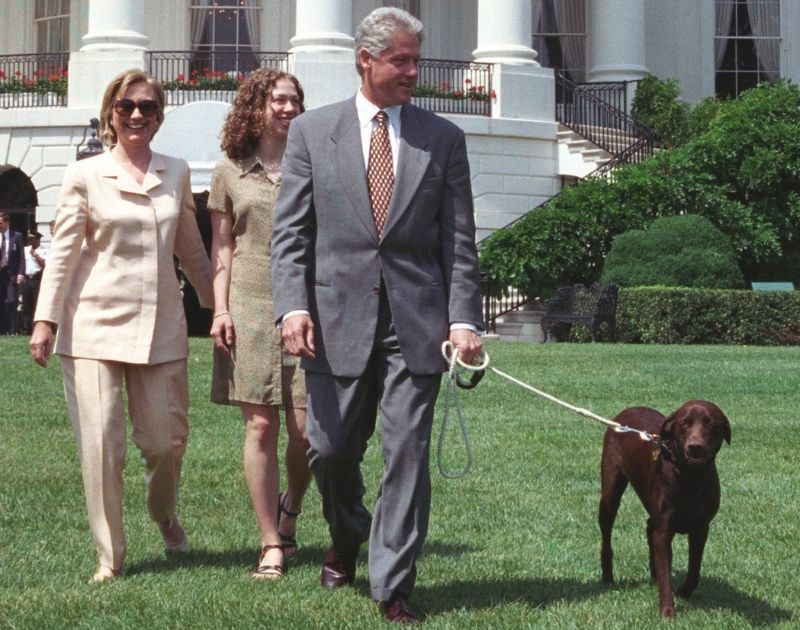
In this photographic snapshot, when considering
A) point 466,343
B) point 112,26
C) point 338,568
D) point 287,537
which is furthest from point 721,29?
point 466,343

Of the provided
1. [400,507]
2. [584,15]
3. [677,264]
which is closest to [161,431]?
[400,507]

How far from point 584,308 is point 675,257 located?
1946 millimetres

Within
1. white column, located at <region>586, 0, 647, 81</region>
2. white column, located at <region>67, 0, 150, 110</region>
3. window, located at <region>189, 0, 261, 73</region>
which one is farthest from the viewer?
window, located at <region>189, 0, 261, 73</region>

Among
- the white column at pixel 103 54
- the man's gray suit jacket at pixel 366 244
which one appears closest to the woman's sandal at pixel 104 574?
the man's gray suit jacket at pixel 366 244

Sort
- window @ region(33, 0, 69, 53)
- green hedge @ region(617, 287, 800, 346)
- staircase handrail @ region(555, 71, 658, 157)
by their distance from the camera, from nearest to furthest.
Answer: green hedge @ region(617, 287, 800, 346) < staircase handrail @ region(555, 71, 658, 157) < window @ region(33, 0, 69, 53)

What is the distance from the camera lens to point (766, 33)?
1484 inches

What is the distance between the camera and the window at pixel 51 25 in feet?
118

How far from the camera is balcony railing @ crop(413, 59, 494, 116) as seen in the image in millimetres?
31234

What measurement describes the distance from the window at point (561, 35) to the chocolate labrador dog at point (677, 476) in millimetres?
30420

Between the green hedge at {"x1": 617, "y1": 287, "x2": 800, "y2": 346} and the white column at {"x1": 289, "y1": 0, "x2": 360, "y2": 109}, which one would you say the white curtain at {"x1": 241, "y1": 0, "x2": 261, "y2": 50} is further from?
the green hedge at {"x1": 617, "y1": 287, "x2": 800, "y2": 346}

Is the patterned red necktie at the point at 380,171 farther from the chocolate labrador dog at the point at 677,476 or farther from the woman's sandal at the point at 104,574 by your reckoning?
the woman's sandal at the point at 104,574

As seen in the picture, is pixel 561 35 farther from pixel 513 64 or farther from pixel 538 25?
pixel 513 64

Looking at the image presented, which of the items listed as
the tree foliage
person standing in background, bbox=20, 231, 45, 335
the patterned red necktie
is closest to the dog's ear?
the patterned red necktie

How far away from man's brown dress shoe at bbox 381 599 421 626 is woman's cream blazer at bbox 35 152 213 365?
156 cm
